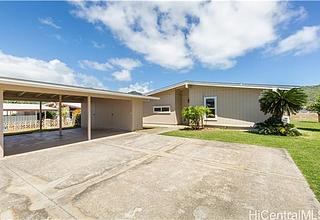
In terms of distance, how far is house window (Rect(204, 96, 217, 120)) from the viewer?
14814 millimetres

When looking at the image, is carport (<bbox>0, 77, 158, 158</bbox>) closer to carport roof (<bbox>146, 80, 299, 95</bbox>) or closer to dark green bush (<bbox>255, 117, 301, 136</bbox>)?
carport roof (<bbox>146, 80, 299, 95</bbox>)

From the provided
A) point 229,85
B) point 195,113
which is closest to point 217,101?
point 229,85

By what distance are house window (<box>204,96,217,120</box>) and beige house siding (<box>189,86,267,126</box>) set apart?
0.80 ft

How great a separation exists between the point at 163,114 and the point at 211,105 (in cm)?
514

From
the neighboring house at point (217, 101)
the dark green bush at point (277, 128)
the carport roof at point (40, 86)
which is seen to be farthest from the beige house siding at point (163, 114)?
the carport roof at point (40, 86)

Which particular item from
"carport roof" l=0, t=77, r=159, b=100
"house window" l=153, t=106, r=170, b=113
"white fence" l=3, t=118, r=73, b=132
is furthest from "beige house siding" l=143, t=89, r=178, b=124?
"white fence" l=3, t=118, r=73, b=132

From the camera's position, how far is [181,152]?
695cm

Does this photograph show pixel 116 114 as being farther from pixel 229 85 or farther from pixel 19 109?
pixel 19 109

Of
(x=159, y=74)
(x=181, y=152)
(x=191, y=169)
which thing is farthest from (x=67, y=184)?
(x=159, y=74)

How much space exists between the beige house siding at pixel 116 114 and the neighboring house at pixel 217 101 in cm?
383

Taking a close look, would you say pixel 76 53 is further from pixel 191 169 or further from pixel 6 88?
pixel 191 169

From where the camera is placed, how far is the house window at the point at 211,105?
14.8 meters

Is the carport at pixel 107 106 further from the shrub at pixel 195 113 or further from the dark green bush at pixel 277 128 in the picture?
the dark green bush at pixel 277 128

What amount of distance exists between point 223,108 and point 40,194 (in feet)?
43.8
